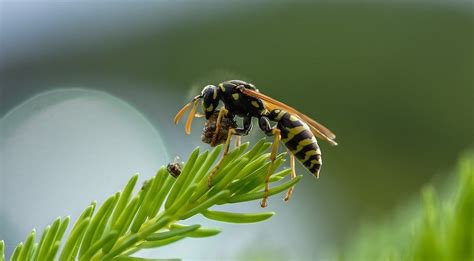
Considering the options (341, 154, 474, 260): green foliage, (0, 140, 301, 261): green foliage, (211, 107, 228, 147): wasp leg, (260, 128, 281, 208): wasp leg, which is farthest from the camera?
(211, 107, 228, 147): wasp leg

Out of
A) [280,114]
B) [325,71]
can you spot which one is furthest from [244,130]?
[325,71]

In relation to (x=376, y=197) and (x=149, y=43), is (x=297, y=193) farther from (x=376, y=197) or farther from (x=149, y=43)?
(x=149, y=43)

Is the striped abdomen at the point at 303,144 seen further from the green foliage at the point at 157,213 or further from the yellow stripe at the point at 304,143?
the green foliage at the point at 157,213

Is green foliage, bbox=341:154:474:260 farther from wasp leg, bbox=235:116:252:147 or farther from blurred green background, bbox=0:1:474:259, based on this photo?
blurred green background, bbox=0:1:474:259

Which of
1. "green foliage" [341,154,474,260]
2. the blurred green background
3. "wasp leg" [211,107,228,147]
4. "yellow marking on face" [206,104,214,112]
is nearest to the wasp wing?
"yellow marking on face" [206,104,214,112]

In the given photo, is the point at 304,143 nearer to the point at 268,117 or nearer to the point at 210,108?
the point at 268,117

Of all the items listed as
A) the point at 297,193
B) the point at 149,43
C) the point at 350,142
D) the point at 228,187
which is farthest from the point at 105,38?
the point at 228,187
